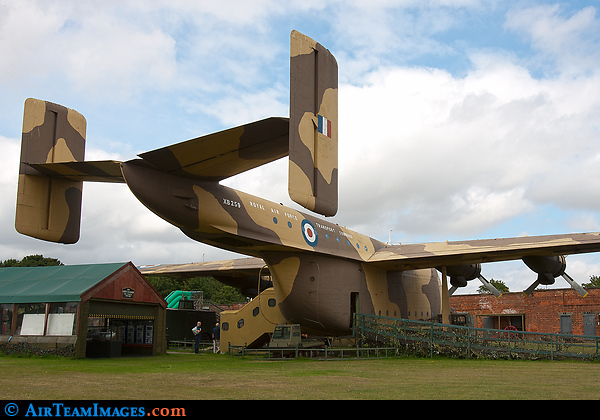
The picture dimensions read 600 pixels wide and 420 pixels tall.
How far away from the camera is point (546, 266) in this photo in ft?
70.5

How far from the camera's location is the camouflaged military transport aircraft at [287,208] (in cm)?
1249

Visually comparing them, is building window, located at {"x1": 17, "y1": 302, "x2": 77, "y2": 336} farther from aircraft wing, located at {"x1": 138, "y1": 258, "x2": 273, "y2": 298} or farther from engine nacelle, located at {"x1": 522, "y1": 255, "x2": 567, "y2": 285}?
engine nacelle, located at {"x1": 522, "y1": 255, "x2": 567, "y2": 285}

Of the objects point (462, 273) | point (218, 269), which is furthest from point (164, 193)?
point (462, 273)

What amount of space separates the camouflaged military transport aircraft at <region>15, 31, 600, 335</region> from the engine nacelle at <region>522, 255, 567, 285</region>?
0.04 metres

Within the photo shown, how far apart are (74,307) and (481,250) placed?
1502 cm

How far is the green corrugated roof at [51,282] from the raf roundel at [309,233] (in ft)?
22.0

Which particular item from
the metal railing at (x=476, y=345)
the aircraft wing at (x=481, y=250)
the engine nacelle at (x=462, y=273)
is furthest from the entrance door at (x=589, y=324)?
the metal railing at (x=476, y=345)

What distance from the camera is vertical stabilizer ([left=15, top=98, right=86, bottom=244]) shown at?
14875 millimetres

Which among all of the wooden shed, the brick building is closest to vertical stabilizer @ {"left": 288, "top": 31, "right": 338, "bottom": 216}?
the wooden shed

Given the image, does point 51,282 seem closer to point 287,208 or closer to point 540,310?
point 287,208

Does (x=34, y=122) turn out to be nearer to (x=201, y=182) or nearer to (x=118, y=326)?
(x=201, y=182)
